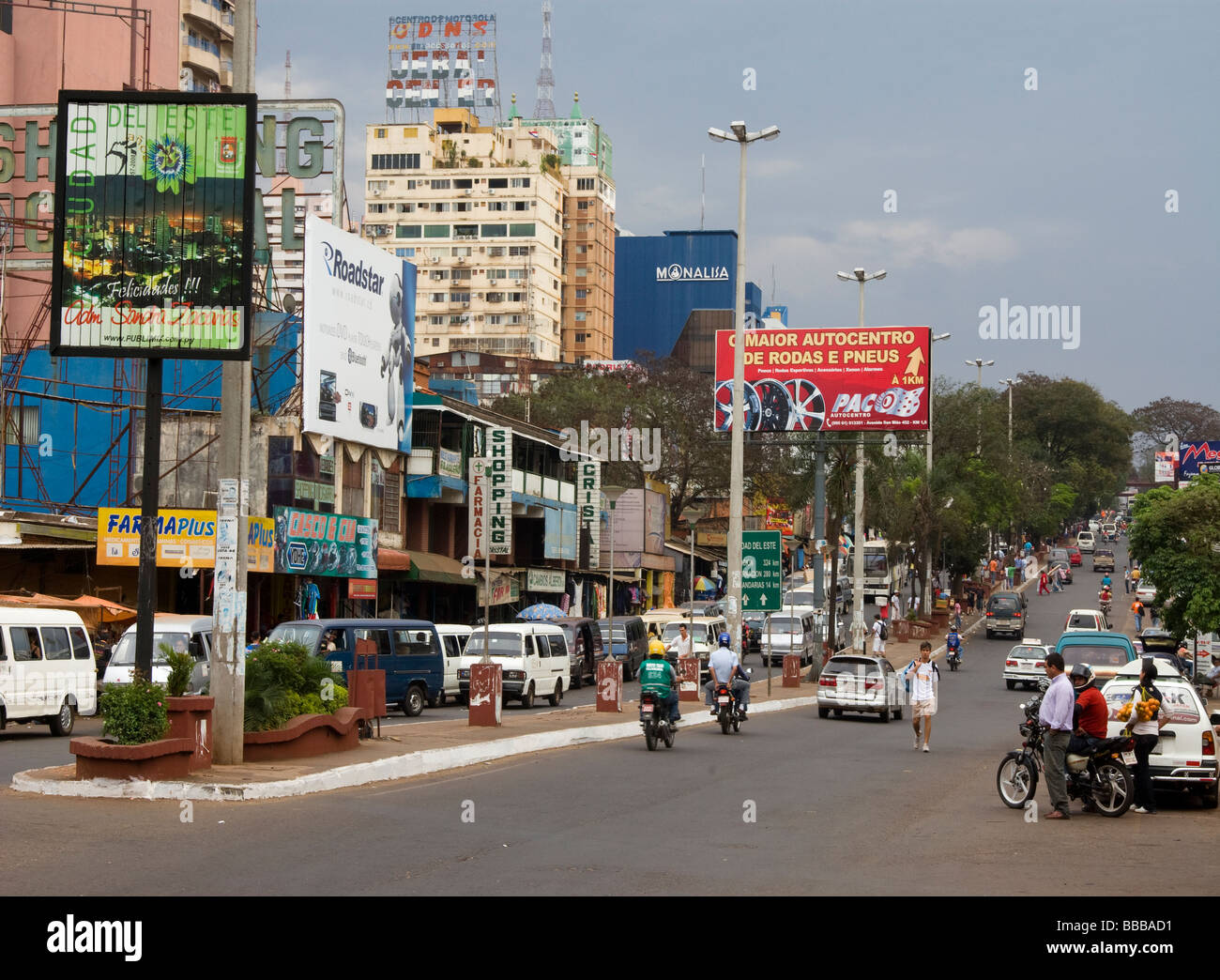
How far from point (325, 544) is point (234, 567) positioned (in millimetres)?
27300

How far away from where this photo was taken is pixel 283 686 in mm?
18141

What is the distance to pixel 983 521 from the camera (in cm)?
8081

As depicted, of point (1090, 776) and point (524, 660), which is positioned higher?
point (1090, 776)

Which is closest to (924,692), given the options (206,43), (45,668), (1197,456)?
(45,668)

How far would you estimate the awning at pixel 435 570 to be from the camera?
50406 millimetres

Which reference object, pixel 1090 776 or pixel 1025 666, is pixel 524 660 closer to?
pixel 1025 666

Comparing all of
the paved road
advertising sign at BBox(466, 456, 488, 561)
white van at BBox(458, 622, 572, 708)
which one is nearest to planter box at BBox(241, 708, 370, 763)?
the paved road

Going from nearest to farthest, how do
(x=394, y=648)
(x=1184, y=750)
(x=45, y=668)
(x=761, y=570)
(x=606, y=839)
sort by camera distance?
1. (x=606, y=839)
2. (x=1184, y=750)
3. (x=45, y=668)
4. (x=394, y=648)
5. (x=761, y=570)

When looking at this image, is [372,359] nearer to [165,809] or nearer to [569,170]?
[165,809]

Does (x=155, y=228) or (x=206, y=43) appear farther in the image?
(x=206, y=43)

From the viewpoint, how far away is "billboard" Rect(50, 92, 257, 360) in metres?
16.3

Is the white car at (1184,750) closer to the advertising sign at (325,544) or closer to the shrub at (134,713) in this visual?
the shrub at (134,713)

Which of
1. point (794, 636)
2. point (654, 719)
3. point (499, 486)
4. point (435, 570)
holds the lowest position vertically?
point (794, 636)
